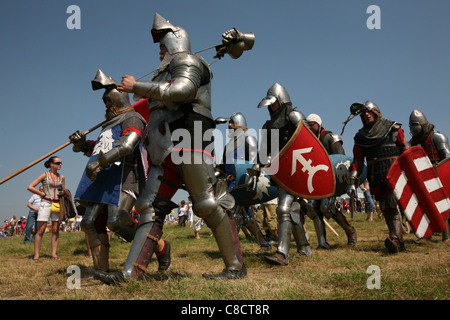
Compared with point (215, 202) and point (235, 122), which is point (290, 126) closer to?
point (215, 202)

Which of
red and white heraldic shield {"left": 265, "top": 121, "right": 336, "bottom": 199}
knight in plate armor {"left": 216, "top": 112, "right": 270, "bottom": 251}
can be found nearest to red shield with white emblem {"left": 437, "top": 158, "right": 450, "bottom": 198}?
red and white heraldic shield {"left": 265, "top": 121, "right": 336, "bottom": 199}

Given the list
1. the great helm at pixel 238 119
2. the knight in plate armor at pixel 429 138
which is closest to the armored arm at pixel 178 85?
the great helm at pixel 238 119

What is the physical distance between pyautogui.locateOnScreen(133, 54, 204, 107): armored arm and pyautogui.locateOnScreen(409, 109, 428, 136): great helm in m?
5.20

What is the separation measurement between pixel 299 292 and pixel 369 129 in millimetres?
3699

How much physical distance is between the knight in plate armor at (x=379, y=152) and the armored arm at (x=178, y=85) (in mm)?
3201

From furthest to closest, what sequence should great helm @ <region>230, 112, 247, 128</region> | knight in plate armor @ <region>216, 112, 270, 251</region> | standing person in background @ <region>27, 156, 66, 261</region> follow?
Answer: great helm @ <region>230, 112, 247, 128</region>
standing person in background @ <region>27, 156, 66, 261</region>
knight in plate armor @ <region>216, 112, 270, 251</region>

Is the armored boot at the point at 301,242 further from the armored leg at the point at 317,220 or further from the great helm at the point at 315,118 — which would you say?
the great helm at the point at 315,118

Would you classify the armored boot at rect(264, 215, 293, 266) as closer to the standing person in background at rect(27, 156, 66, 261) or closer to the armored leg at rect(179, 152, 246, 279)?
the armored leg at rect(179, 152, 246, 279)

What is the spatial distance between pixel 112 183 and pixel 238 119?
4076 millimetres

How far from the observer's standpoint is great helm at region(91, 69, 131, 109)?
408 cm

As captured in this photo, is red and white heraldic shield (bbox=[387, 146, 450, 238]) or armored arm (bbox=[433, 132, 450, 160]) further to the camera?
armored arm (bbox=[433, 132, 450, 160])

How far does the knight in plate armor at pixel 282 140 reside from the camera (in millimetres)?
4480

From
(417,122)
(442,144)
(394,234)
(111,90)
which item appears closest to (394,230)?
(394,234)
